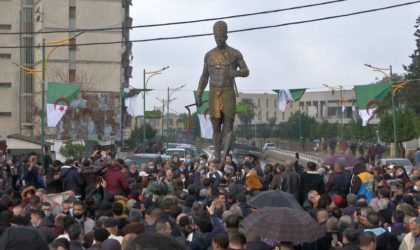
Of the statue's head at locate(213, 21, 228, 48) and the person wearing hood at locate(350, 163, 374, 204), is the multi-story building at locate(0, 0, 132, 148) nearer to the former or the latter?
the statue's head at locate(213, 21, 228, 48)

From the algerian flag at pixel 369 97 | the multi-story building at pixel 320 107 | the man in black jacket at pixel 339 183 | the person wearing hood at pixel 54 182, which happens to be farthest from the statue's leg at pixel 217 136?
the multi-story building at pixel 320 107

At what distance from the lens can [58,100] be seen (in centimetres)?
3738

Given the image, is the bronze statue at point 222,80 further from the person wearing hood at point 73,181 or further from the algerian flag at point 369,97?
the algerian flag at point 369,97

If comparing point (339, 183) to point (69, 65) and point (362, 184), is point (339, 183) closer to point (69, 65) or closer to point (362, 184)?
point (362, 184)

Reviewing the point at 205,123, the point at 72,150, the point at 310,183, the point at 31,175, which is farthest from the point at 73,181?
the point at 72,150

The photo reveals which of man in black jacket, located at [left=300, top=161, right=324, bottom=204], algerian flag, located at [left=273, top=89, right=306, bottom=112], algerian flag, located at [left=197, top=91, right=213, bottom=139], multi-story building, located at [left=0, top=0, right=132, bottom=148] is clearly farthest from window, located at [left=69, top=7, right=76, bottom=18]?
man in black jacket, located at [left=300, top=161, right=324, bottom=204]

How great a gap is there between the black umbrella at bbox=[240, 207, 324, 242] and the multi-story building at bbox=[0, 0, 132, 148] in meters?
56.9

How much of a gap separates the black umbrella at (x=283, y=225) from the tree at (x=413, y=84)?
237 feet

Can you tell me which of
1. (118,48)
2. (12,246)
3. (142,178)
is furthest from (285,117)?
(12,246)

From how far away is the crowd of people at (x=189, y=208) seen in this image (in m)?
10.6

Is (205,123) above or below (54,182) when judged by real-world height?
above

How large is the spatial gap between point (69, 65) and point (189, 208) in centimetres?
6203

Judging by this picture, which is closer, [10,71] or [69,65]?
[69,65]

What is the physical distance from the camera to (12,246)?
863 centimetres
